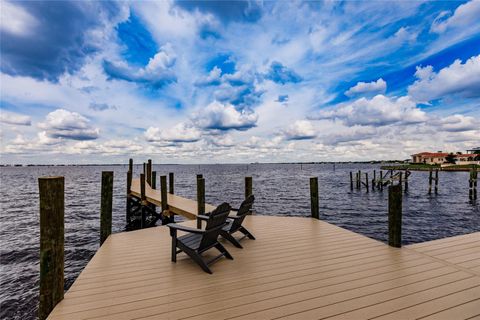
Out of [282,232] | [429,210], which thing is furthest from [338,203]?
[282,232]

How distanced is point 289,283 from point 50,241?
10.4 ft

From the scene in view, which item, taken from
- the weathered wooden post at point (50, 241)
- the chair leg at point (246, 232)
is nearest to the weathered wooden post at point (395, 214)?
the chair leg at point (246, 232)

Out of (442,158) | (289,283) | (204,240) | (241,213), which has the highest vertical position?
(442,158)

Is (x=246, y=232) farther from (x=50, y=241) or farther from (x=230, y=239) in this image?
(x=50, y=241)

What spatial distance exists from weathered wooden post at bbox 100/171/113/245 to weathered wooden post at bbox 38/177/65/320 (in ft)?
11.1

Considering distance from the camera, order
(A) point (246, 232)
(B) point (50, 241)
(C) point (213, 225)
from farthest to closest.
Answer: (A) point (246, 232) → (C) point (213, 225) → (B) point (50, 241)

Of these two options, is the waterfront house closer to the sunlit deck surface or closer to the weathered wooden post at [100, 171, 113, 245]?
the sunlit deck surface

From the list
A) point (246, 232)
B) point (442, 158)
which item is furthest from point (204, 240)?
point (442, 158)

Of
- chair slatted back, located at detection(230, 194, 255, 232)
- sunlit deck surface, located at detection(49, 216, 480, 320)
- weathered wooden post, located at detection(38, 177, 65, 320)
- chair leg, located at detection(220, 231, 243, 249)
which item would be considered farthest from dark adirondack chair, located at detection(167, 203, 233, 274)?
weathered wooden post, located at detection(38, 177, 65, 320)

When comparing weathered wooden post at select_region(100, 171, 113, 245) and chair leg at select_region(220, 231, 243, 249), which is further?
weathered wooden post at select_region(100, 171, 113, 245)

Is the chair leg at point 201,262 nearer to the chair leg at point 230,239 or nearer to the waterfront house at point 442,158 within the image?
the chair leg at point 230,239

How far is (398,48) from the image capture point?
1605 centimetres

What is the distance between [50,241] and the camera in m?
3.30

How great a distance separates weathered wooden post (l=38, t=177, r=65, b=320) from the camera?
126 inches
